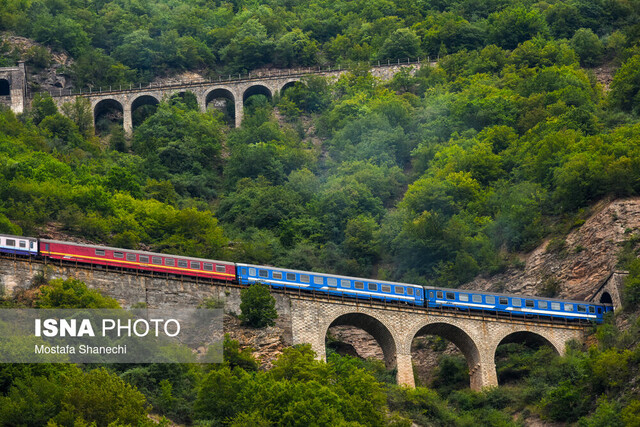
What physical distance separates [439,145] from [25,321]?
1726 inches

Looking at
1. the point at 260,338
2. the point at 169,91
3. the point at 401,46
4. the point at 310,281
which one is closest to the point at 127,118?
the point at 169,91

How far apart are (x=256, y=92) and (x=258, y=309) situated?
165ft

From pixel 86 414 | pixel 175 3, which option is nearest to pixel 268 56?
pixel 175 3

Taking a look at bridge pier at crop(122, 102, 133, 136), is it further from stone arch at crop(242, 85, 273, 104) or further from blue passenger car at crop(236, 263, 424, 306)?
blue passenger car at crop(236, 263, 424, 306)

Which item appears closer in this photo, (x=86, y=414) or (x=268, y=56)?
(x=86, y=414)

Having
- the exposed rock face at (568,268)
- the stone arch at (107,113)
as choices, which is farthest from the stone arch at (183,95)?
the exposed rock face at (568,268)

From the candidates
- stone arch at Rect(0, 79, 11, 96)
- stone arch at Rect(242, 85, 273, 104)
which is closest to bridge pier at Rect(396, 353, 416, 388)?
stone arch at Rect(242, 85, 273, 104)

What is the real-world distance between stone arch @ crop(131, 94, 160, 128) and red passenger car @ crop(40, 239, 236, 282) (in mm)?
42057

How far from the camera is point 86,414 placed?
51312 millimetres

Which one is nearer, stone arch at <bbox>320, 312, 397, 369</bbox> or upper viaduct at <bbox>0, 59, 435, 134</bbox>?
stone arch at <bbox>320, 312, 397, 369</bbox>

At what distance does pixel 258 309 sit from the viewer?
65250 mm

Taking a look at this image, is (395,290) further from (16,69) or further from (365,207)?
(16,69)

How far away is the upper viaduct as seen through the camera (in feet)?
354

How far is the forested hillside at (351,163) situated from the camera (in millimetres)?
61406
